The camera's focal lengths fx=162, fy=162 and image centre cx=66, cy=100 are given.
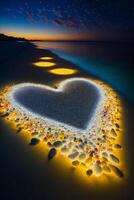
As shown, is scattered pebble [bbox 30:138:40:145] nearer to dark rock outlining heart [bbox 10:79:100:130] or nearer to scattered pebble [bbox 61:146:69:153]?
scattered pebble [bbox 61:146:69:153]

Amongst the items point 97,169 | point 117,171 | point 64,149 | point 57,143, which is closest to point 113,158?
point 117,171

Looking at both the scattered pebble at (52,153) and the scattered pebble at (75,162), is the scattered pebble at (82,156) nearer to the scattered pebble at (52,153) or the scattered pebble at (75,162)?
the scattered pebble at (75,162)

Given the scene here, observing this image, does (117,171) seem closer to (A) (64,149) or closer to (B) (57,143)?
(A) (64,149)

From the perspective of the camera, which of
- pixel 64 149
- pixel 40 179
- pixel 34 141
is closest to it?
pixel 40 179

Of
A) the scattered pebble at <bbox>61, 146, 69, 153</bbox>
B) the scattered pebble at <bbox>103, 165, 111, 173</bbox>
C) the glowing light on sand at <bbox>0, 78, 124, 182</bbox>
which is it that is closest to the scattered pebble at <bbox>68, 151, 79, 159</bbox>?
the glowing light on sand at <bbox>0, 78, 124, 182</bbox>

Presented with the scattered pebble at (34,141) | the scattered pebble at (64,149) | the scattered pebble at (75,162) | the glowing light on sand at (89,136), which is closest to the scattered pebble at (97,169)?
the glowing light on sand at (89,136)

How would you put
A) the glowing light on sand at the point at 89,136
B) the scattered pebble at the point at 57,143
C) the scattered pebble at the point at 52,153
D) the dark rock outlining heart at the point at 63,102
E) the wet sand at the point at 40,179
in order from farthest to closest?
1. the dark rock outlining heart at the point at 63,102
2. the scattered pebble at the point at 57,143
3. the scattered pebble at the point at 52,153
4. the glowing light on sand at the point at 89,136
5. the wet sand at the point at 40,179

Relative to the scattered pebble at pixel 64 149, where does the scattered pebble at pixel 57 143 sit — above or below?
above

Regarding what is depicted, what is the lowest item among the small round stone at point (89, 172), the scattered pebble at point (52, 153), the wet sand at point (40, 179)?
the wet sand at point (40, 179)
